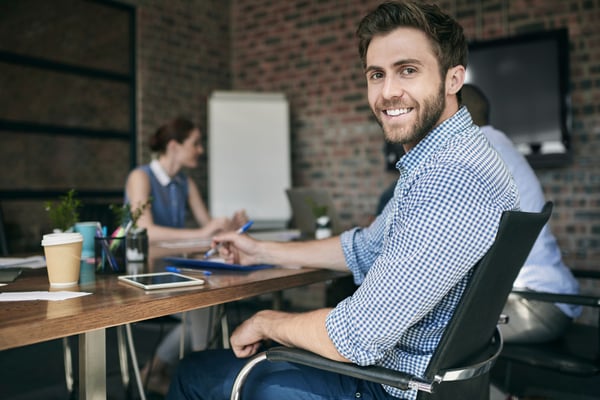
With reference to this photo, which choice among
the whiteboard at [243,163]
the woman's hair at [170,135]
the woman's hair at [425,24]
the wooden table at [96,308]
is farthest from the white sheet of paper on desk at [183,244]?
the whiteboard at [243,163]

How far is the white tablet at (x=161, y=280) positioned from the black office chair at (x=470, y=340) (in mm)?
282

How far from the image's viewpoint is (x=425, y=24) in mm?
1304

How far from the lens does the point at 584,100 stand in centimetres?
431

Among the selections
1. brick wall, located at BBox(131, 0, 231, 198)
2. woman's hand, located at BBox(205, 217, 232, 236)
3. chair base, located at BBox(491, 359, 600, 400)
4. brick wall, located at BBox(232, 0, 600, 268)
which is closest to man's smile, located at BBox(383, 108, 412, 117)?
woman's hand, located at BBox(205, 217, 232, 236)

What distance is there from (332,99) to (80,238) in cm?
444

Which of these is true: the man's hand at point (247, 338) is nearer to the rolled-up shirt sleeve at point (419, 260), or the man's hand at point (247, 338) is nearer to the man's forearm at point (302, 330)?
the man's forearm at point (302, 330)

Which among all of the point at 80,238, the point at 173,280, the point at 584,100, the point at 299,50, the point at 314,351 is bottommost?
the point at 314,351

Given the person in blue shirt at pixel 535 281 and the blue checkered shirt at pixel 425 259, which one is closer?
the blue checkered shirt at pixel 425 259

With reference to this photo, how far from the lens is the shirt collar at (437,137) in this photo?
1.30m

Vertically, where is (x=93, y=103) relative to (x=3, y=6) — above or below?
below

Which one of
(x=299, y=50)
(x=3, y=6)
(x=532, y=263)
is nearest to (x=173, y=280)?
(x=532, y=263)

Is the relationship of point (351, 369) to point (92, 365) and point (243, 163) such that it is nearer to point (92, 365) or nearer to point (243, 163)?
point (92, 365)

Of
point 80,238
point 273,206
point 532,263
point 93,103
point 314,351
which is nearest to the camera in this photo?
point 314,351

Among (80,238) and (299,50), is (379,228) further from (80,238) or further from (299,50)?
(299,50)
